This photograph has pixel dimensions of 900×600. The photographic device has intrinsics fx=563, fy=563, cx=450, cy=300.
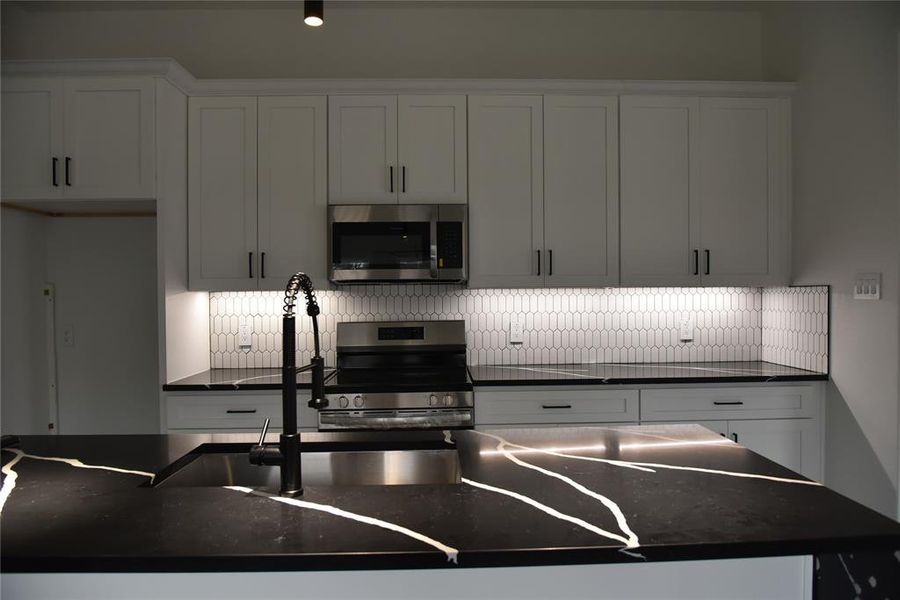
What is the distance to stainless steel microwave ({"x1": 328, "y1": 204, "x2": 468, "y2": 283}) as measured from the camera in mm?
3004

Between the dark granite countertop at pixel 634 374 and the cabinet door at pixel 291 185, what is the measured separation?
1.13 meters

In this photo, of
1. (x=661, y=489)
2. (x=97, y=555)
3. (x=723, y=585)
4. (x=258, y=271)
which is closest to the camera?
(x=97, y=555)

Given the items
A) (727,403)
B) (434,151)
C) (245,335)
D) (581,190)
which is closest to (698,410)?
(727,403)

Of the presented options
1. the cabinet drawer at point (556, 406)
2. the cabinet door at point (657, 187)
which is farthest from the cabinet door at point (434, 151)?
the cabinet drawer at point (556, 406)

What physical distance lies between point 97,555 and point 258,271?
226 centimetres

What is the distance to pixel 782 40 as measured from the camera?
3238mm

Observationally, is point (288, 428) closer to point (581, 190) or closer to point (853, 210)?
point (581, 190)

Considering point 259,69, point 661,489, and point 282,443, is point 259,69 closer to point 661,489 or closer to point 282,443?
point 282,443

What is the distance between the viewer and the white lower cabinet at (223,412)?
9.16 ft

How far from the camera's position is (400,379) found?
2840mm

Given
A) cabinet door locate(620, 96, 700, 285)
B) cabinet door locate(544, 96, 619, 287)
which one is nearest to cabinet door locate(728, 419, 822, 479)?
cabinet door locate(620, 96, 700, 285)

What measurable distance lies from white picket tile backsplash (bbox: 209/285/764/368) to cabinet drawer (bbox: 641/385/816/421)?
24.2 inches

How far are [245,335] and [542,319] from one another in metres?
1.79

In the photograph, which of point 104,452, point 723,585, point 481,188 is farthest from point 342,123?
point 723,585
